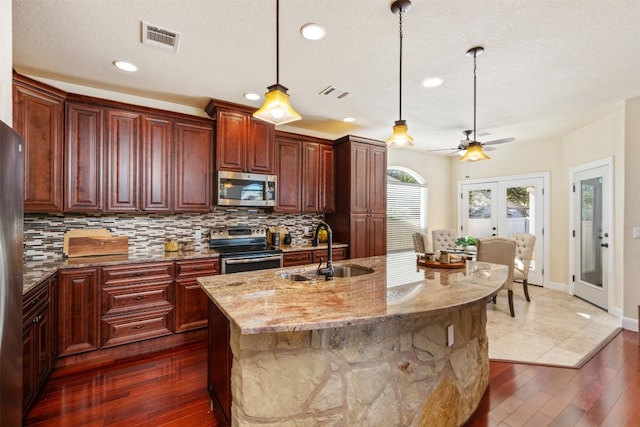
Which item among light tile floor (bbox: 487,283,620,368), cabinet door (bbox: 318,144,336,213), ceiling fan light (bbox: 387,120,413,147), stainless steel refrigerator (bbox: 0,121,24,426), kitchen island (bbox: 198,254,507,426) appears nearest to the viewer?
stainless steel refrigerator (bbox: 0,121,24,426)

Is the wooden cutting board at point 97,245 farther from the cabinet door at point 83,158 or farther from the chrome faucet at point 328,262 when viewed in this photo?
the chrome faucet at point 328,262

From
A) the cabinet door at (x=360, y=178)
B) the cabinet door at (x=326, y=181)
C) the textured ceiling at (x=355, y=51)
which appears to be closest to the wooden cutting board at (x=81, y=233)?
the textured ceiling at (x=355, y=51)

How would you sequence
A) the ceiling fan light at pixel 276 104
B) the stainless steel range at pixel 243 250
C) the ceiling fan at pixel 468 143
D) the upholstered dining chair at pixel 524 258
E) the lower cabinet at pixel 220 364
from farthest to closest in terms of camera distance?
the upholstered dining chair at pixel 524 258, the ceiling fan at pixel 468 143, the stainless steel range at pixel 243 250, the ceiling fan light at pixel 276 104, the lower cabinet at pixel 220 364

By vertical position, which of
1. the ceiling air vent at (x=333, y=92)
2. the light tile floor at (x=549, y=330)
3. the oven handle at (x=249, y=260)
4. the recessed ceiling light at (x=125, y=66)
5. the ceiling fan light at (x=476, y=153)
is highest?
the ceiling air vent at (x=333, y=92)

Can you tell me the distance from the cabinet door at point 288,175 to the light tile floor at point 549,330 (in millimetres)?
2876

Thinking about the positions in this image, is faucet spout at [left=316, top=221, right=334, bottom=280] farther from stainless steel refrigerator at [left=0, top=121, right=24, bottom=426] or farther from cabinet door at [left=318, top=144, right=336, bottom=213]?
cabinet door at [left=318, top=144, right=336, bottom=213]

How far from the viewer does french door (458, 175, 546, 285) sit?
214 inches

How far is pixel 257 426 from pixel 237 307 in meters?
0.57

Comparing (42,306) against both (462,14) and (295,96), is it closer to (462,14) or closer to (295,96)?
(295,96)

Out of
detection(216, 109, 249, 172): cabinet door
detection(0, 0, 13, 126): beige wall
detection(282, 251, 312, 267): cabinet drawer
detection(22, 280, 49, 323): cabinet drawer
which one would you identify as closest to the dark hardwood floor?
detection(22, 280, 49, 323): cabinet drawer

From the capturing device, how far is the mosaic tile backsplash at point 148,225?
290 cm

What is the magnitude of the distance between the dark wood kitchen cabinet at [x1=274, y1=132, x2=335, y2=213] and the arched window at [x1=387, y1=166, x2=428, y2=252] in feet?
5.73

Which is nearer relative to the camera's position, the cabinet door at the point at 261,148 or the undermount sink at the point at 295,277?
the undermount sink at the point at 295,277

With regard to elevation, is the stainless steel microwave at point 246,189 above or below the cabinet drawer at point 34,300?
above
